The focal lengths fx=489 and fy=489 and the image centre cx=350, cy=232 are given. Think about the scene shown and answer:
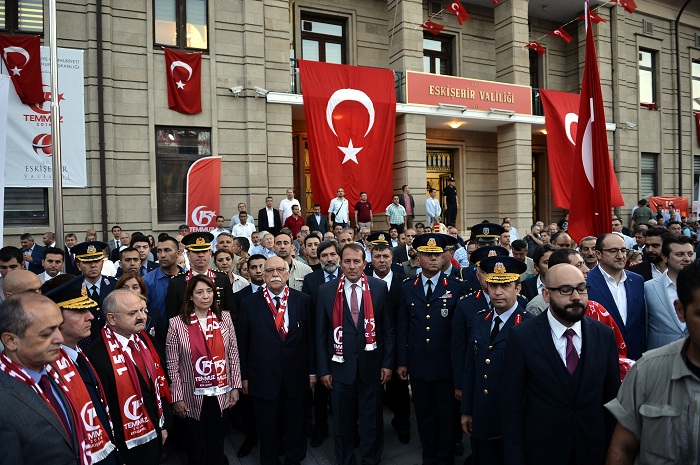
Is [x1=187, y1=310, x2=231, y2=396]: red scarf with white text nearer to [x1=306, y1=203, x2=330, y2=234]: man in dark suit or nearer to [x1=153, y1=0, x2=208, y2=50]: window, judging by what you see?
Answer: [x1=306, y1=203, x2=330, y2=234]: man in dark suit

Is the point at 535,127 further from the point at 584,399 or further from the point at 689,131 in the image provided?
the point at 584,399

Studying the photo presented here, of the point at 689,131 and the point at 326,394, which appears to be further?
the point at 689,131

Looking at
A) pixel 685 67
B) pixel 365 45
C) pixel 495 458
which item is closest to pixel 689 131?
pixel 685 67

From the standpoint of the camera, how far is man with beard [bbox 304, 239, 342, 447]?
5398 millimetres

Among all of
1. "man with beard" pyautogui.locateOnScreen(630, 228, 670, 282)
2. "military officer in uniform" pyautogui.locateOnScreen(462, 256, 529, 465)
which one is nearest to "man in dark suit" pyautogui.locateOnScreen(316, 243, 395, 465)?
"military officer in uniform" pyautogui.locateOnScreen(462, 256, 529, 465)

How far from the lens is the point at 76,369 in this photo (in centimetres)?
301

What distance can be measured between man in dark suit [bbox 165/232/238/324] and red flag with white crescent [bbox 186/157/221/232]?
25.6 ft

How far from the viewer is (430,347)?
4.64 metres

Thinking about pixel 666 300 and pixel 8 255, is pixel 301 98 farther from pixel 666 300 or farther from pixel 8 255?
pixel 666 300

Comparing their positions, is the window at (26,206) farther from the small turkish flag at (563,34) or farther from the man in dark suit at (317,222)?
the small turkish flag at (563,34)

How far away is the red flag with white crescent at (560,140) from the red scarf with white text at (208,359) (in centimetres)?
1550

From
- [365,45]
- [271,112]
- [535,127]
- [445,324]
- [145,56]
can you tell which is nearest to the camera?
[445,324]

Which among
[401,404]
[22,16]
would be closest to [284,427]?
[401,404]

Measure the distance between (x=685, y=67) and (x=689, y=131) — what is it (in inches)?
117
